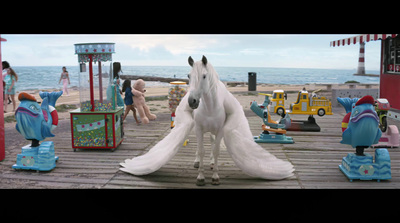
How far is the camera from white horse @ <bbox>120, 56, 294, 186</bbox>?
431cm

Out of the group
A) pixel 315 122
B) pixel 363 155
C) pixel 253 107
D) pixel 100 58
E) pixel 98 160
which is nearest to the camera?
pixel 363 155

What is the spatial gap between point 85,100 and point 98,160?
3.82 ft

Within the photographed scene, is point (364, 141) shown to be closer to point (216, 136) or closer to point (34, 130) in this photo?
point (216, 136)

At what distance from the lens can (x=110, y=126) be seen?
5.99 metres

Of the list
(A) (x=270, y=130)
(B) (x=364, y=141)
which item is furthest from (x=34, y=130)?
(B) (x=364, y=141)

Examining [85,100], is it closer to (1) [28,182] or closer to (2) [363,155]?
(1) [28,182]

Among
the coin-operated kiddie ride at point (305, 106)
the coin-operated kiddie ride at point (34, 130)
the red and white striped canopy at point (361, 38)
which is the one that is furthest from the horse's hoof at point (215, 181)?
the red and white striped canopy at point (361, 38)

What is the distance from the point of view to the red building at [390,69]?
891 centimetres

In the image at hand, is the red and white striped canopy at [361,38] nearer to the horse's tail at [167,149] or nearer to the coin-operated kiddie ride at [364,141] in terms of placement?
the coin-operated kiddie ride at [364,141]

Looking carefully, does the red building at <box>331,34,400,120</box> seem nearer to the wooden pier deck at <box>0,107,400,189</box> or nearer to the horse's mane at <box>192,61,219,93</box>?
the wooden pier deck at <box>0,107,400,189</box>

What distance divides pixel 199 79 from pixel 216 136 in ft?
3.16

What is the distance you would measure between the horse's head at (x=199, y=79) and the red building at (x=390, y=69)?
238 inches

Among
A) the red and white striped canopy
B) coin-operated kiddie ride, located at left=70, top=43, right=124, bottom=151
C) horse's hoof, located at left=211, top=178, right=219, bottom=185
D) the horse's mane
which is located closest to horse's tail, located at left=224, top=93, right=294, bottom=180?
horse's hoof, located at left=211, top=178, right=219, bottom=185

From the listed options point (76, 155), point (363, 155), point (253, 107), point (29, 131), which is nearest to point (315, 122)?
point (253, 107)
